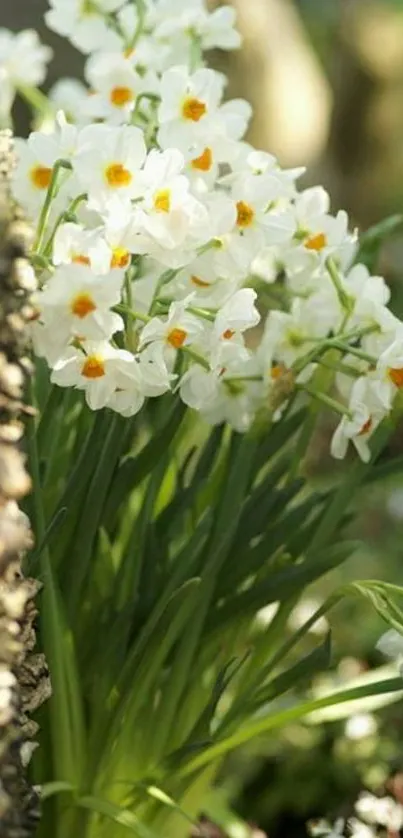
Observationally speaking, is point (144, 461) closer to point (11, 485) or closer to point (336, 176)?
point (11, 485)

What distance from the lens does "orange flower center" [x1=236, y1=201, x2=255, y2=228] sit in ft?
2.16

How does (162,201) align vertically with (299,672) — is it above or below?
above

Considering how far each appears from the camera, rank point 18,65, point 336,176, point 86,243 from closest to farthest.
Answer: point 86,243, point 18,65, point 336,176

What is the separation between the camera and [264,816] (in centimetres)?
123

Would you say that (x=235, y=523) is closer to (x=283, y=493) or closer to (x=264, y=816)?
(x=283, y=493)

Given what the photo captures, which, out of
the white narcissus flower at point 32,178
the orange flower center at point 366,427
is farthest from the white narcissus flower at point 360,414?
the white narcissus flower at point 32,178

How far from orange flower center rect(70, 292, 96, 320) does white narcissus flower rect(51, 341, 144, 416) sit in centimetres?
4

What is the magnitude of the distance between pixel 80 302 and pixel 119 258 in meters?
0.04

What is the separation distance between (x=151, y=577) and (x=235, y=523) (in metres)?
0.07

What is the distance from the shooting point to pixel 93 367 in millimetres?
589

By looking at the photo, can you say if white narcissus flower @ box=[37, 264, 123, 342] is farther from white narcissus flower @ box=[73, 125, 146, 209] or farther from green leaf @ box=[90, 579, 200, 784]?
green leaf @ box=[90, 579, 200, 784]

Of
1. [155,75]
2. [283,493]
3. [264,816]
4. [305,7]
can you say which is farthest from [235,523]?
[305,7]

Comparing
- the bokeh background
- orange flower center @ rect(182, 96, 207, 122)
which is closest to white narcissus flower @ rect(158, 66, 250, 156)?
orange flower center @ rect(182, 96, 207, 122)

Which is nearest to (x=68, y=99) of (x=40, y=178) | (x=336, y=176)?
(x=40, y=178)
